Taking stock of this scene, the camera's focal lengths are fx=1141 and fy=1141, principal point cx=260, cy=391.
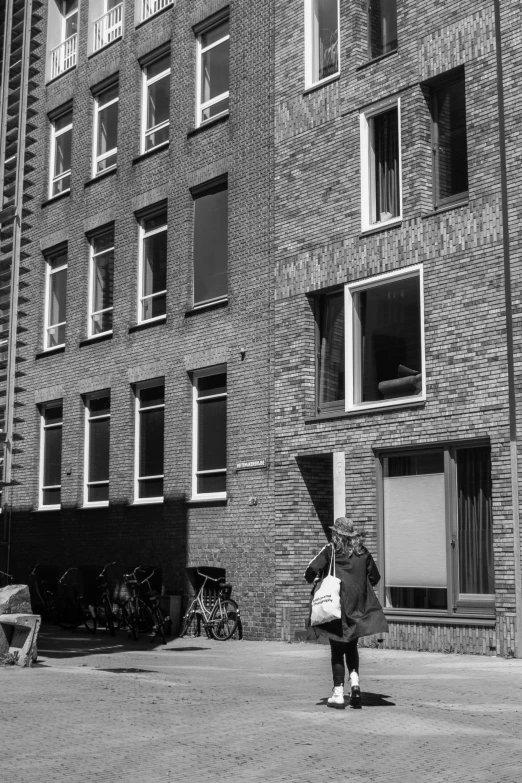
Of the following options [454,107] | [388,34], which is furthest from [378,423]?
[388,34]

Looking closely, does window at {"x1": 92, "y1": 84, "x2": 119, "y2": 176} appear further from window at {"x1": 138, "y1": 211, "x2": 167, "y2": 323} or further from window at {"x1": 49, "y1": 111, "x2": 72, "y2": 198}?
window at {"x1": 138, "y1": 211, "x2": 167, "y2": 323}

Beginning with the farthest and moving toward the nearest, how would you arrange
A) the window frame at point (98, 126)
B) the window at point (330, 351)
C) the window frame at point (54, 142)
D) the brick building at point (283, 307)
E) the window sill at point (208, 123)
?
the window frame at point (54, 142), the window frame at point (98, 126), the window sill at point (208, 123), the window at point (330, 351), the brick building at point (283, 307)

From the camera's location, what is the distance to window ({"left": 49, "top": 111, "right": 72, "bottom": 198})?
2747 cm

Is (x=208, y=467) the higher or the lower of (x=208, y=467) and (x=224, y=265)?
the lower

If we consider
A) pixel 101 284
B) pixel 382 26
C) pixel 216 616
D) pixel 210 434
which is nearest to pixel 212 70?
pixel 382 26

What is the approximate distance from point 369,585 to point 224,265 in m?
12.0

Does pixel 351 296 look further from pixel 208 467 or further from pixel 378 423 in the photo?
pixel 208 467

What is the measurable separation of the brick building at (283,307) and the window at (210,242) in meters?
0.06

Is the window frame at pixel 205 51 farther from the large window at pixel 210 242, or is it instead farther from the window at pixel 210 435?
the window at pixel 210 435

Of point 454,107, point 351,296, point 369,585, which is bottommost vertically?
point 369,585

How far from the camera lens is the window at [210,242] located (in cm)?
2180

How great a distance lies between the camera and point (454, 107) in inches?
693

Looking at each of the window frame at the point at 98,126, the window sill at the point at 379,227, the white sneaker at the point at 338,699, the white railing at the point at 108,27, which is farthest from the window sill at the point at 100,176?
the white sneaker at the point at 338,699

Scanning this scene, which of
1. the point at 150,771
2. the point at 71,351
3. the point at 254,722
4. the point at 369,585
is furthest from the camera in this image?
the point at 71,351
